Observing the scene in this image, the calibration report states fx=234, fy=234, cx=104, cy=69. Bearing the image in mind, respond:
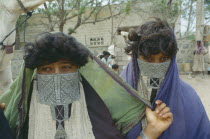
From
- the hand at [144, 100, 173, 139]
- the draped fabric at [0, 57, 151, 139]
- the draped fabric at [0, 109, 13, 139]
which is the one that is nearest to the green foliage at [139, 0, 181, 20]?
the draped fabric at [0, 57, 151, 139]

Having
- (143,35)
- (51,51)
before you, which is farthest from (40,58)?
(143,35)

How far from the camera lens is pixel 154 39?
6.24ft

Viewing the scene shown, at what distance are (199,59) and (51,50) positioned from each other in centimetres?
1113

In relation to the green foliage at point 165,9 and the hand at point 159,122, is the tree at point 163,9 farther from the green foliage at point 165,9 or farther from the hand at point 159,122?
the hand at point 159,122

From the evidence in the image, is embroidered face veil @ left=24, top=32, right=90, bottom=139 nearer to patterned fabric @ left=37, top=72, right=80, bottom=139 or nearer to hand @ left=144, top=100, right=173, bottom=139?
patterned fabric @ left=37, top=72, right=80, bottom=139

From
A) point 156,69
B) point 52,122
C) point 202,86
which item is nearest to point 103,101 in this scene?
point 52,122

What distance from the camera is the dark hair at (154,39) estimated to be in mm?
1886

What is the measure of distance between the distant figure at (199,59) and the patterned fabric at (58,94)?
10815mm

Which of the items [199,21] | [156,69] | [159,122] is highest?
[199,21]

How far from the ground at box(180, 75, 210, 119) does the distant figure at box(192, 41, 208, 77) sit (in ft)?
1.50

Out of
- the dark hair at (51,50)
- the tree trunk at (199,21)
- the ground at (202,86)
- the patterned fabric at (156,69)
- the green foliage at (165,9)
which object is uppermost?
the green foliage at (165,9)

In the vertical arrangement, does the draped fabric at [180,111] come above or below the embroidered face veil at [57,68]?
below

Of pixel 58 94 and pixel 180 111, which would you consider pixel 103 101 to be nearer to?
pixel 58 94

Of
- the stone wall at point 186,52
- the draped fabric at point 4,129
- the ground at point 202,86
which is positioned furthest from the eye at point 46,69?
the stone wall at point 186,52
